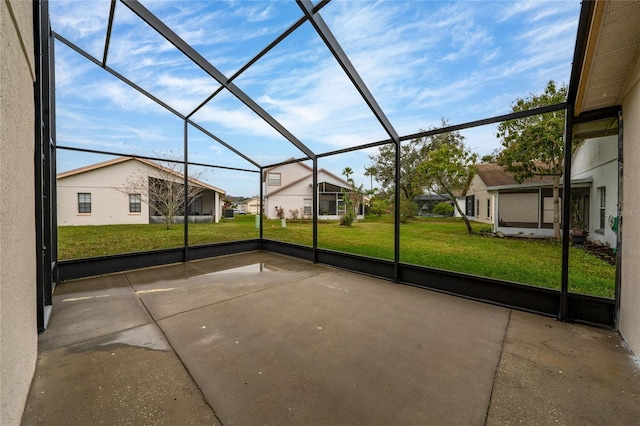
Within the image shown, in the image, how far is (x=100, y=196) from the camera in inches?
497

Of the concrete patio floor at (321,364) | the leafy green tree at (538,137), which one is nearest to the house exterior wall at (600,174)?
the leafy green tree at (538,137)

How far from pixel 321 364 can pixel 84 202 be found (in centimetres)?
1529

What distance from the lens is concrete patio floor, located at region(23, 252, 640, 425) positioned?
1.70m

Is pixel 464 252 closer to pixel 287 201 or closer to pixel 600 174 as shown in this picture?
pixel 600 174

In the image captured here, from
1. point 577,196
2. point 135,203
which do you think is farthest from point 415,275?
point 135,203

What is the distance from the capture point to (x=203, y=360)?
2256 mm

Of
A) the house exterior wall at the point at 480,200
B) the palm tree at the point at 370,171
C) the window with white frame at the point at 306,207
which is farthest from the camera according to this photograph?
the palm tree at the point at 370,171

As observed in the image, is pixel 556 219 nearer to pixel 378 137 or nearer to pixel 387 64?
pixel 378 137

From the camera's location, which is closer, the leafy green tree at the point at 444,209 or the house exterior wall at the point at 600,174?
the house exterior wall at the point at 600,174

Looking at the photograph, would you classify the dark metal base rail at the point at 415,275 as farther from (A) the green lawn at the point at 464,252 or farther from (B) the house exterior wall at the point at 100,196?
(B) the house exterior wall at the point at 100,196

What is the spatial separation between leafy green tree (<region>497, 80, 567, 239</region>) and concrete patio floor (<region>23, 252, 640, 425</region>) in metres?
6.46

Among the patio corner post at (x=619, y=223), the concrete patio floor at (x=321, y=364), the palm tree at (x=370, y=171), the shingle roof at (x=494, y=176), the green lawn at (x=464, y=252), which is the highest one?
the palm tree at (x=370, y=171)

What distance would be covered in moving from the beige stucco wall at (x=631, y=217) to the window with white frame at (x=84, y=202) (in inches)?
673

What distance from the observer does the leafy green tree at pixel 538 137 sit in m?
7.34
